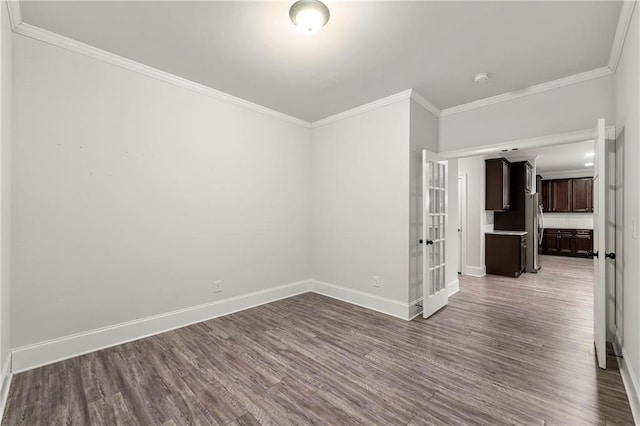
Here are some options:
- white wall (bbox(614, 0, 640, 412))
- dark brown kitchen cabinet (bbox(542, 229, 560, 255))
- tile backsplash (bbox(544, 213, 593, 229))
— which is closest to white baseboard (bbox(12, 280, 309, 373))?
white wall (bbox(614, 0, 640, 412))

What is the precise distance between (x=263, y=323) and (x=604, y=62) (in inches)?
169

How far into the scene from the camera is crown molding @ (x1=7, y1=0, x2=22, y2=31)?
194 centimetres

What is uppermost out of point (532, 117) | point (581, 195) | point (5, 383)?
point (532, 117)

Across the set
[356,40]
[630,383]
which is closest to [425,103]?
[356,40]

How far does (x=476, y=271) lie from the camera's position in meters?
5.73

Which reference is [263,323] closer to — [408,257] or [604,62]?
[408,257]

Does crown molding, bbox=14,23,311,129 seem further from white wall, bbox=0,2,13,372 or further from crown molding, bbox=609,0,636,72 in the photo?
crown molding, bbox=609,0,636,72

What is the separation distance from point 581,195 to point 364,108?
28.3 ft

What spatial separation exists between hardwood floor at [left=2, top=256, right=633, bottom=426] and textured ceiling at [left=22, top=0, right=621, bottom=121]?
2.70 meters

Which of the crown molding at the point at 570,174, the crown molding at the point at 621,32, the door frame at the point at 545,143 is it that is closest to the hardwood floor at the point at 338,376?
the door frame at the point at 545,143

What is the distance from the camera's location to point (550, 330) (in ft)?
9.93

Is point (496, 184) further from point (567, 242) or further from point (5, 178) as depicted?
point (5, 178)

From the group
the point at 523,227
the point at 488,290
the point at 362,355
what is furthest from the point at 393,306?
the point at 523,227

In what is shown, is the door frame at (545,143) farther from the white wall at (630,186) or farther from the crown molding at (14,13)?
the crown molding at (14,13)
